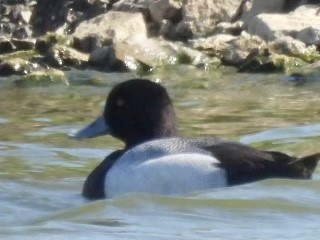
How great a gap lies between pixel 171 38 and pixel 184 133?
22.6ft

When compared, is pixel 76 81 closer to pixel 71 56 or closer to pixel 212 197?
pixel 71 56

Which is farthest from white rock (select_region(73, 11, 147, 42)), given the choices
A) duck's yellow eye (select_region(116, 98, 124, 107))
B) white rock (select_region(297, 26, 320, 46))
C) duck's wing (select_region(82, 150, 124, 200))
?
duck's wing (select_region(82, 150, 124, 200))

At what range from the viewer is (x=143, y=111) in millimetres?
9734

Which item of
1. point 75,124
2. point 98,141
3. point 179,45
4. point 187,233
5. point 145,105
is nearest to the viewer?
point 187,233

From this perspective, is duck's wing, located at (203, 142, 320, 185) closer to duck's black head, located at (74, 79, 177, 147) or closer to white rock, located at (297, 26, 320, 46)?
duck's black head, located at (74, 79, 177, 147)

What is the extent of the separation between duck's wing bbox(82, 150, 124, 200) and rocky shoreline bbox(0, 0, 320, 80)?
7346 millimetres

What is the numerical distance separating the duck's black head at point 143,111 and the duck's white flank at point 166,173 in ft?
1.88

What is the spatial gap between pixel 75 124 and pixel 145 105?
12.1ft

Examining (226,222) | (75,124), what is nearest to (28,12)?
(75,124)

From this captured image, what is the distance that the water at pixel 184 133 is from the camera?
812 centimetres

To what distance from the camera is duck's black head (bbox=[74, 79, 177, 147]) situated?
9719mm

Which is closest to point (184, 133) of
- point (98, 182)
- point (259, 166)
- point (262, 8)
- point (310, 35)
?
point (98, 182)

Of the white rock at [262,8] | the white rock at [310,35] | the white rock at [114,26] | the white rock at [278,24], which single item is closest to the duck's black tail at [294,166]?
the white rock at [310,35]

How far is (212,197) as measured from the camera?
8.72 m
